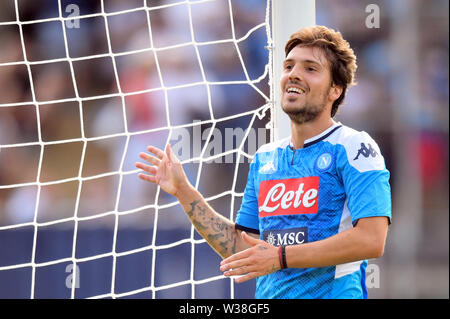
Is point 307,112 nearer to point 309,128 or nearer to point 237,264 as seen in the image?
point 309,128

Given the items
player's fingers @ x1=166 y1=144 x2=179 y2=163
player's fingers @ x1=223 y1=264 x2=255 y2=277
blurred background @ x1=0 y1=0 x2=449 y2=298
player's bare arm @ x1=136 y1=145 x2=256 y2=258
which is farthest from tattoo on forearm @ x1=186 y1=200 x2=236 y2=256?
blurred background @ x1=0 y1=0 x2=449 y2=298

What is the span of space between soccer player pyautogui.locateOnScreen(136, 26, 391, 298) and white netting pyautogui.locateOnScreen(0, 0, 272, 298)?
82.4 inches

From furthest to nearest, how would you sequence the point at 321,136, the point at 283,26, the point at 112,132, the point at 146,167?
the point at 112,132
the point at 283,26
the point at 146,167
the point at 321,136

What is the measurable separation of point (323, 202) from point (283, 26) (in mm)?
928

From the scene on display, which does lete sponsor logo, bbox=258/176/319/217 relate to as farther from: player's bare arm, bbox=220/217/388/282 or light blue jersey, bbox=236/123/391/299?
player's bare arm, bbox=220/217/388/282

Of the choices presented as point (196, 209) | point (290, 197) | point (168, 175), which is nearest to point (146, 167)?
point (168, 175)

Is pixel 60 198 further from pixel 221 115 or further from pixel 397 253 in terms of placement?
pixel 397 253

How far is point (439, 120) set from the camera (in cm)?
681

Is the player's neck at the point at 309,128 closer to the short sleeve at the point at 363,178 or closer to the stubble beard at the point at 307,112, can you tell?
the stubble beard at the point at 307,112

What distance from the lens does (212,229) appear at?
2.70 meters

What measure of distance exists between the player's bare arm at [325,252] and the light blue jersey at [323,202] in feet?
0.19

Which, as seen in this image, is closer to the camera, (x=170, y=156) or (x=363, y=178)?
(x=363, y=178)
